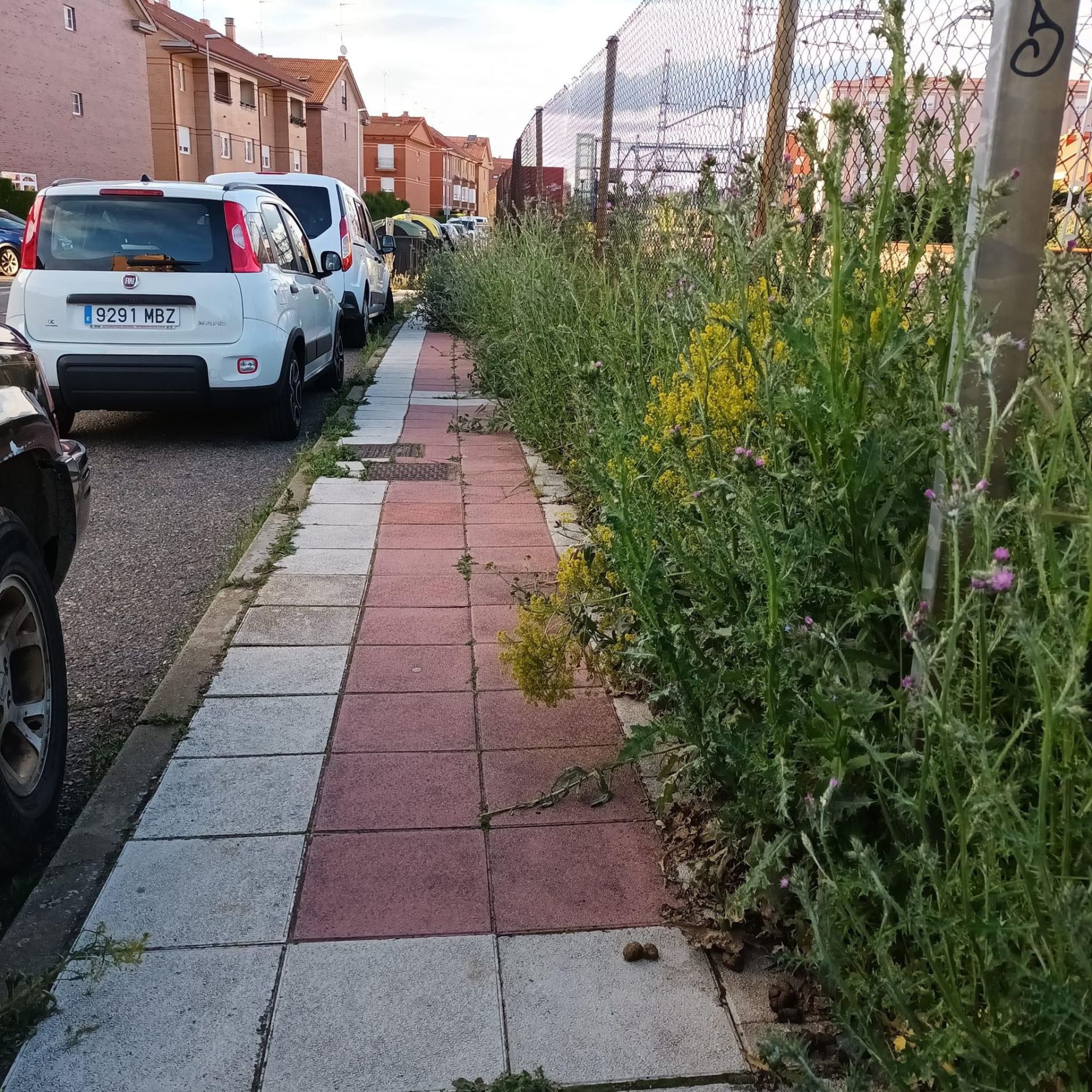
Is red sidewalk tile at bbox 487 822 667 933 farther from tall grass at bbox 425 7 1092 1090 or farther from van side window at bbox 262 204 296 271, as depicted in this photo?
van side window at bbox 262 204 296 271

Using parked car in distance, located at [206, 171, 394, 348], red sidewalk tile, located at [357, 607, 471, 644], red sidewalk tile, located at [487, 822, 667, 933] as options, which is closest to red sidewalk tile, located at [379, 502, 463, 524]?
red sidewalk tile, located at [357, 607, 471, 644]

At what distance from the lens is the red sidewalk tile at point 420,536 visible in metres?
5.80

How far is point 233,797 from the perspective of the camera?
3.24 m

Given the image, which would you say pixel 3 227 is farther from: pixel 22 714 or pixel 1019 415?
pixel 1019 415

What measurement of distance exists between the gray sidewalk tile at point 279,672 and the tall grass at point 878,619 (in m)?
0.87

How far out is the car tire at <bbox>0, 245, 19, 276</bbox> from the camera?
25266mm

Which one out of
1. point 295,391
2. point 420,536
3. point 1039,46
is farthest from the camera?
point 295,391

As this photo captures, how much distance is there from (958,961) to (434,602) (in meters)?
3.32

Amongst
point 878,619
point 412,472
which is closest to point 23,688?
point 878,619

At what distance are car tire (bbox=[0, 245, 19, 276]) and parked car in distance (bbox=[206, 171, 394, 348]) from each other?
44.1 feet

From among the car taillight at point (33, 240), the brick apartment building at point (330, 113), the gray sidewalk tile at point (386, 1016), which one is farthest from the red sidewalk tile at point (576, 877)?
the brick apartment building at point (330, 113)

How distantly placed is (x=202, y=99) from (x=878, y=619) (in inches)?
2316

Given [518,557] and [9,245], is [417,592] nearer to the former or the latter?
Result: [518,557]

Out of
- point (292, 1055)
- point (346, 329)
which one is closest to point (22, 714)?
point (292, 1055)
